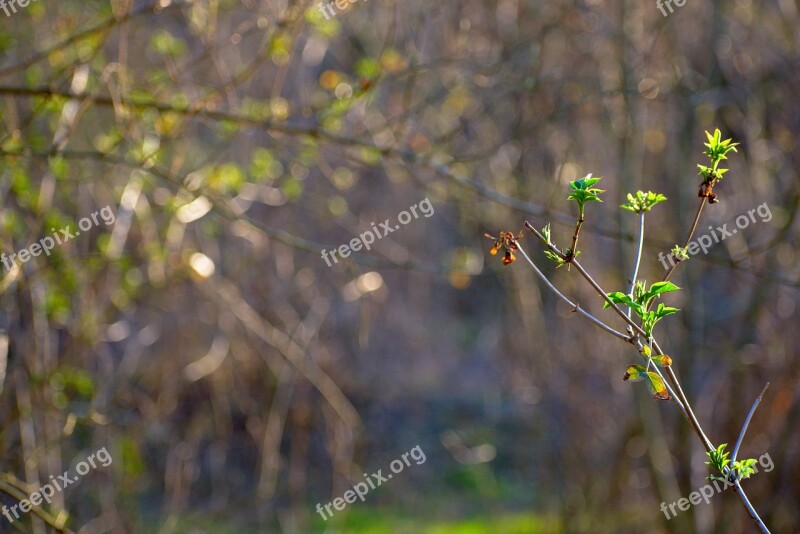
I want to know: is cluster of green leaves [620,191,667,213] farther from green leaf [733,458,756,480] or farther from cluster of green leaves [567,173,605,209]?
green leaf [733,458,756,480]

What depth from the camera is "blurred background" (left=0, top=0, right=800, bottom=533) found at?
13.3 feet

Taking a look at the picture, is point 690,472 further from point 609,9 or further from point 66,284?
point 66,284

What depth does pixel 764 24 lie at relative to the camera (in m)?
6.06

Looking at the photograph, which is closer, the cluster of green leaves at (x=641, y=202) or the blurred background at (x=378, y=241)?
the cluster of green leaves at (x=641, y=202)

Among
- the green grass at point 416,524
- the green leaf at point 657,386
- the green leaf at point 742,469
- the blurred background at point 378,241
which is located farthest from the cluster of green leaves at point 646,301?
the green grass at point 416,524

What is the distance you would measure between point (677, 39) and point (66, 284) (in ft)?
14.1

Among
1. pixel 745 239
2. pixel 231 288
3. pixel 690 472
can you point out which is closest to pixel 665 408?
pixel 690 472

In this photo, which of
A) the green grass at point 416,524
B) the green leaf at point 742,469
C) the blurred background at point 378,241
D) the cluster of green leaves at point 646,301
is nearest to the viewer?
the cluster of green leaves at point 646,301

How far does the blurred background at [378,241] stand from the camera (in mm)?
4066

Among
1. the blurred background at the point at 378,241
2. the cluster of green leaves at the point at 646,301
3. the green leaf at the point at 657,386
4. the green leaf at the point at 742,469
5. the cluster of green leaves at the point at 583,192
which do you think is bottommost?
the green leaf at the point at 742,469

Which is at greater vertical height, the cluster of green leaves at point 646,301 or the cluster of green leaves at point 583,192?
the cluster of green leaves at point 583,192

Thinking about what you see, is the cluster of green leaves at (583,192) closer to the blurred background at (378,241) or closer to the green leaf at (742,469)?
the green leaf at (742,469)

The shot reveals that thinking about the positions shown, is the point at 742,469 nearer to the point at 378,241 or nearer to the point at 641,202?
the point at 641,202

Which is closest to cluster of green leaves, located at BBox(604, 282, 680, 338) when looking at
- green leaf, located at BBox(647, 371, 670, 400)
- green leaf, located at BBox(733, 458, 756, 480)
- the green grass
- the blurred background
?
green leaf, located at BBox(647, 371, 670, 400)
